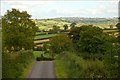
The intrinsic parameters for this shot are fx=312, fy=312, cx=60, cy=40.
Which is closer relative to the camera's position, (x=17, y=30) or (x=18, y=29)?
(x=17, y=30)

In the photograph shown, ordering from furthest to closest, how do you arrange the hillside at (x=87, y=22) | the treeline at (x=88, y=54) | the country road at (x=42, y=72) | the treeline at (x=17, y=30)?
the hillside at (x=87, y=22) < the treeline at (x=17, y=30) < the country road at (x=42, y=72) < the treeline at (x=88, y=54)

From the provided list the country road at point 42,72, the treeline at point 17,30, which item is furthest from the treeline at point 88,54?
the treeline at point 17,30

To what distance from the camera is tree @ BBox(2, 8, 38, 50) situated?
57.8 m

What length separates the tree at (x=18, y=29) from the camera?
190 ft

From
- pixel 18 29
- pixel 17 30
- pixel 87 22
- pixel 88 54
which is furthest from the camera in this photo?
pixel 87 22

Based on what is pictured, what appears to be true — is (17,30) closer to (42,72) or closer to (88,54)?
(88,54)

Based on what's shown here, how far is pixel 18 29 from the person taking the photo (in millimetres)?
59938

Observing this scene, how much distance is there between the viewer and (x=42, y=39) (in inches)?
3681

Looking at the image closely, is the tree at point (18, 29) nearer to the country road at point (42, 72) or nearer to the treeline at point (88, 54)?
the treeline at point (88, 54)

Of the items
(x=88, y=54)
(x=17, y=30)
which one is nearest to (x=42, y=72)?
(x=88, y=54)

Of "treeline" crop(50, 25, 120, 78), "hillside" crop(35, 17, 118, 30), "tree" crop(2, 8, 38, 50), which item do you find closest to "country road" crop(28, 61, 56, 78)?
"treeline" crop(50, 25, 120, 78)

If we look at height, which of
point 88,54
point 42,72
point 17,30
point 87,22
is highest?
point 87,22

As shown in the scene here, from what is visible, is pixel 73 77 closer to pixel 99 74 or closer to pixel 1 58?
pixel 99 74

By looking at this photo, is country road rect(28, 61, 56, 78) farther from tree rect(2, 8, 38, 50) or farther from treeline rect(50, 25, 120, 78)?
tree rect(2, 8, 38, 50)
